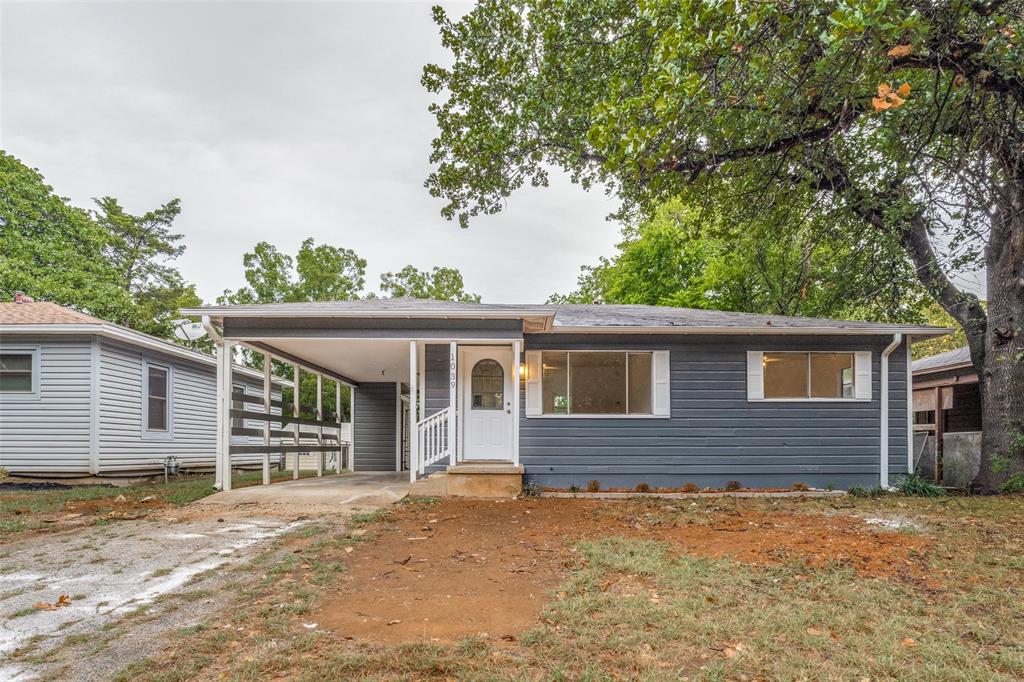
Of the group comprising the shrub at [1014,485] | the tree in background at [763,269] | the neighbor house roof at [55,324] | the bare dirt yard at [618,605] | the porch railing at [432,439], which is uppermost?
the tree in background at [763,269]

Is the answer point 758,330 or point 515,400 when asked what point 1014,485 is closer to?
point 758,330

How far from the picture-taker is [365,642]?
2785 millimetres

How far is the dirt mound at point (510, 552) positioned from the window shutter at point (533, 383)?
152 cm

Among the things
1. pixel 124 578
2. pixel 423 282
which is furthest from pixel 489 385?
pixel 423 282

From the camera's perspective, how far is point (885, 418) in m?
8.61

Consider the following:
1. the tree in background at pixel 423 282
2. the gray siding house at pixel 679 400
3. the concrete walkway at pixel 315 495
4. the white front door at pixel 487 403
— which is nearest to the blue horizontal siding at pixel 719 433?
the gray siding house at pixel 679 400

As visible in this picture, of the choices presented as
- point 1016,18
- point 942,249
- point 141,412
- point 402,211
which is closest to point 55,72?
point 141,412

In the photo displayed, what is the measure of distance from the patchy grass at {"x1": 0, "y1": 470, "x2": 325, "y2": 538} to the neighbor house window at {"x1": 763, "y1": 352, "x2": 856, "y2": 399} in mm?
8506

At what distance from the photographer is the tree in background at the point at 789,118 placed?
427cm

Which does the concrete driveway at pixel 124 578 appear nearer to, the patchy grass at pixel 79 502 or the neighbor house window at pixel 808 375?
the patchy grass at pixel 79 502

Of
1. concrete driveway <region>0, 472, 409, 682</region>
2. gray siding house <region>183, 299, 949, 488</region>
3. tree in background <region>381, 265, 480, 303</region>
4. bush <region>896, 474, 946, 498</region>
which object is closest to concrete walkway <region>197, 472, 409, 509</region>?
concrete driveway <region>0, 472, 409, 682</region>

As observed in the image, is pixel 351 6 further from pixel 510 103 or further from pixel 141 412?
pixel 141 412

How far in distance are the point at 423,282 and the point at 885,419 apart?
66.4 ft

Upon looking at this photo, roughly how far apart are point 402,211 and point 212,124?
851cm
